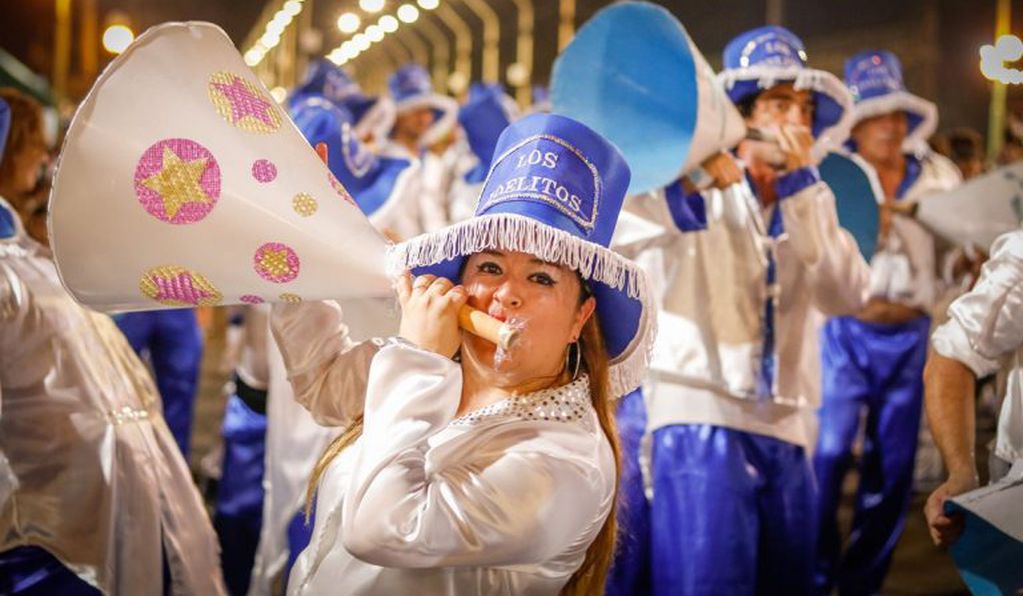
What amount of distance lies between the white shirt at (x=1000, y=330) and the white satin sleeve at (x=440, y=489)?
1.26m

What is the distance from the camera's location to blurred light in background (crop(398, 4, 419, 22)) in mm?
11255

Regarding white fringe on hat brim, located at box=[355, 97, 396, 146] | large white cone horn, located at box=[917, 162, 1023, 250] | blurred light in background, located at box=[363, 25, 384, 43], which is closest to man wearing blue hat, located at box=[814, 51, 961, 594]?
large white cone horn, located at box=[917, 162, 1023, 250]

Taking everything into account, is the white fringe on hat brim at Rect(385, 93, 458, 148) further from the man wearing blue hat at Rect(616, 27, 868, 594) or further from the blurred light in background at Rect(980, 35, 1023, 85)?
the blurred light in background at Rect(980, 35, 1023, 85)

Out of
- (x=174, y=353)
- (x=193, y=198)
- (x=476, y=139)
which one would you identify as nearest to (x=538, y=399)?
(x=193, y=198)

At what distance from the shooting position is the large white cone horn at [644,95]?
3.84 meters

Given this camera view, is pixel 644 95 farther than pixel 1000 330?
Yes

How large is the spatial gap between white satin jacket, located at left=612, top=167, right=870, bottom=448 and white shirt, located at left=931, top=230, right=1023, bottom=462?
1060mm

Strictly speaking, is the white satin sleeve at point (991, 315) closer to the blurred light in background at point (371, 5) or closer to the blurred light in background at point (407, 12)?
the blurred light in background at point (371, 5)

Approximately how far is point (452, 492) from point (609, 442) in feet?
1.68

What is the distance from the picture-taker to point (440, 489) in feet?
7.49

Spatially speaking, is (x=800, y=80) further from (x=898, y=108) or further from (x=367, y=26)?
(x=367, y=26)

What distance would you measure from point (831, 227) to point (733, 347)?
21.5 inches

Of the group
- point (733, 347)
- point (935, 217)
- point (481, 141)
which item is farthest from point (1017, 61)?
point (481, 141)

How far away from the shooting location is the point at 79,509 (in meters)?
3.34
